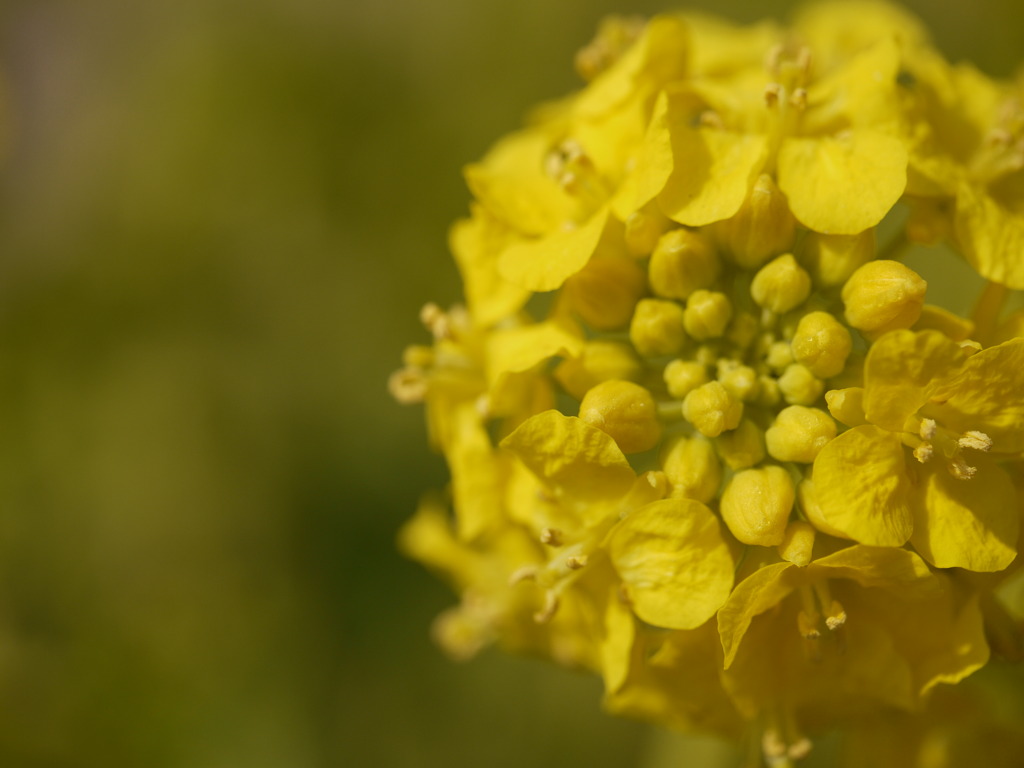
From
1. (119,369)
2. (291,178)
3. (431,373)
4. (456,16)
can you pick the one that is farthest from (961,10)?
(119,369)

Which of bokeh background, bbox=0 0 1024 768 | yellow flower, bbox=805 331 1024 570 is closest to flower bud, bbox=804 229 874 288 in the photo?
yellow flower, bbox=805 331 1024 570

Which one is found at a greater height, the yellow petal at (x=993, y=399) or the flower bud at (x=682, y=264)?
the flower bud at (x=682, y=264)

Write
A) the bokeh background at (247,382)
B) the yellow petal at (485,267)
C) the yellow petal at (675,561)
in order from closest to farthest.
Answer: the yellow petal at (675,561) < the yellow petal at (485,267) < the bokeh background at (247,382)

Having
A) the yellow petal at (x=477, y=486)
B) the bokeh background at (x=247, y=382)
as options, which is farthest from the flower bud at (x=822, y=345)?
the bokeh background at (x=247, y=382)

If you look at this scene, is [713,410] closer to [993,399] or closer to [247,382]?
[993,399]

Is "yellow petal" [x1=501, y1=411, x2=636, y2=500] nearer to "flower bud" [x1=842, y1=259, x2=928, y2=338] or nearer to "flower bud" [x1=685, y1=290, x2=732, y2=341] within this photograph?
"flower bud" [x1=685, y1=290, x2=732, y2=341]

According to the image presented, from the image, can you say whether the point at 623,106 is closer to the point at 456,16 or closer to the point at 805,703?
the point at 805,703

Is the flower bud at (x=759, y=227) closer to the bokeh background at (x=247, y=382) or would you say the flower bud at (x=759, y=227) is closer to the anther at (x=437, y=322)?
the anther at (x=437, y=322)
